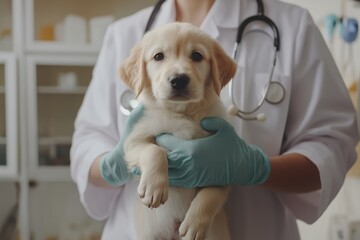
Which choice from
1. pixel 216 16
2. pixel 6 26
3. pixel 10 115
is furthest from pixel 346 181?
pixel 6 26

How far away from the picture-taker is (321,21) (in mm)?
1812

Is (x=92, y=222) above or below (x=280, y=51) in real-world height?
below

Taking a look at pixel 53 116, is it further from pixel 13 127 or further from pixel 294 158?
pixel 294 158

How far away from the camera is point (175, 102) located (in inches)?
38.2

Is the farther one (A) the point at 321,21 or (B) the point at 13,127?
(B) the point at 13,127

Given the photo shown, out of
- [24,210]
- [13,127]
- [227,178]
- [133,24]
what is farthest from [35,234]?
[227,178]

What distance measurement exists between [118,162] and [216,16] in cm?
46

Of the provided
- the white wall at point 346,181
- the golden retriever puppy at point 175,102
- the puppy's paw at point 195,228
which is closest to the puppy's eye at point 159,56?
the golden retriever puppy at point 175,102

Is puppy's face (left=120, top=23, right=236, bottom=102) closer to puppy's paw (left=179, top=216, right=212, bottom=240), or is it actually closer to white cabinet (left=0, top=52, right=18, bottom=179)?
puppy's paw (left=179, top=216, right=212, bottom=240)

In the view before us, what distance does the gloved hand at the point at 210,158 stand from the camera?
3.17ft

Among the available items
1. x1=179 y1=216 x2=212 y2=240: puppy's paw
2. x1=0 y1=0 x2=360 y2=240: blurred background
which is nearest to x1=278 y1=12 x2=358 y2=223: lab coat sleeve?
x1=179 y1=216 x2=212 y2=240: puppy's paw

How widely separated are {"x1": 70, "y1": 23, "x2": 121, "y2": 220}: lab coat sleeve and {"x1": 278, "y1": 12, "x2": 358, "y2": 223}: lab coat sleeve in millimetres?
476

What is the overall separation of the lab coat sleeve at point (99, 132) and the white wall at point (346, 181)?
2.73 ft

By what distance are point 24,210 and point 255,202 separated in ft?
5.77
